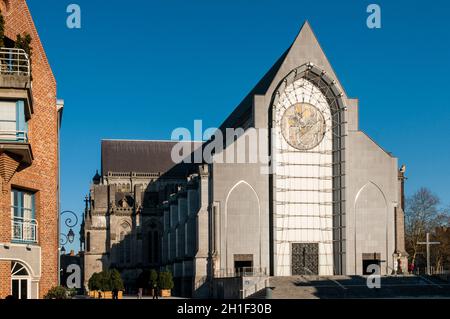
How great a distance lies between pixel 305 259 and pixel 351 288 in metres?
12.0

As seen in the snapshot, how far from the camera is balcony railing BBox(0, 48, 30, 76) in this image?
22.6m

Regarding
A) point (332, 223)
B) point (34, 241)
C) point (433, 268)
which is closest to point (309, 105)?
point (332, 223)

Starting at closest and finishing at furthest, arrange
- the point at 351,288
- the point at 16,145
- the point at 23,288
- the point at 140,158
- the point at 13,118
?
the point at 16,145
the point at 13,118
the point at 23,288
the point at 351,288
the point at 140,158

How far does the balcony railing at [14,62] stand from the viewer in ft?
74.3

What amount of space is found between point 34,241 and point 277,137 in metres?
40.1

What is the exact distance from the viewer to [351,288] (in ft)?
172

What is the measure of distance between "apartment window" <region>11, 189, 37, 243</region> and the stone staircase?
2457cm

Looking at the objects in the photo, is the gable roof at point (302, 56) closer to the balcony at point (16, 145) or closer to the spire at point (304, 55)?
the spire at point (304, 55)

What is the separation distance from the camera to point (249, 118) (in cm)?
6650

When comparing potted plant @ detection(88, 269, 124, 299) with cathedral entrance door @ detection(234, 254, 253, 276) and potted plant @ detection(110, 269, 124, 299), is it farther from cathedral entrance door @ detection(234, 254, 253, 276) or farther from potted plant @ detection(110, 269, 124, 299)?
cathedral entrance door @ detection(234, 254, 253, 276)

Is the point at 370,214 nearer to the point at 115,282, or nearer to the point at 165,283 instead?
the point at 165,283

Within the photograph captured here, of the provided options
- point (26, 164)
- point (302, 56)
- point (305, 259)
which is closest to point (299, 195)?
point (305, 259)
